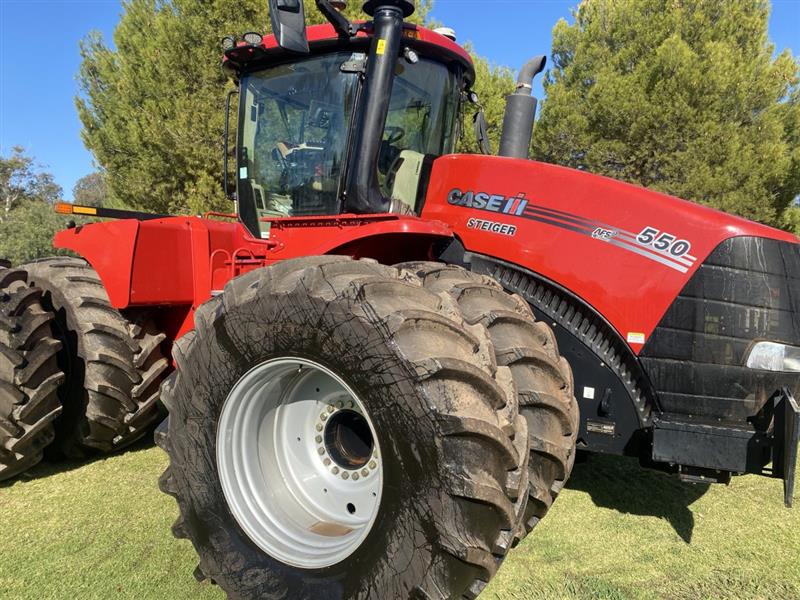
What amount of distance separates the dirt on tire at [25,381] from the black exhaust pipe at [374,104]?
1982mm

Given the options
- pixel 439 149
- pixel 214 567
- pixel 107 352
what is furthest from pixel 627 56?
pixel 214 567

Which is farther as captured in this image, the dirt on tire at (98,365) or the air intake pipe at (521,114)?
the air intake pipe at (521,114)

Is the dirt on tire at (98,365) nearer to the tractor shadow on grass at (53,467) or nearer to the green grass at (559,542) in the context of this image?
the tractor shadow on grass at (53,467)

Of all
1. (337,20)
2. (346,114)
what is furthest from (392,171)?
(337,20)

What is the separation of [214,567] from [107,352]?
180 cm

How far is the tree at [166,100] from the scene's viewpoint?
11.7 m

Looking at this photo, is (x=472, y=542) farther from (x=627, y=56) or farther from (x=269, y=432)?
(x=627, y=56)

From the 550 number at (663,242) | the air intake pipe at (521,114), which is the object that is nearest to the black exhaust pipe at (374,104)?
the air intake pipe at (521,114)

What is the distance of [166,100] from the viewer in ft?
39.2

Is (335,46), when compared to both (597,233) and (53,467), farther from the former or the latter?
(53,467)

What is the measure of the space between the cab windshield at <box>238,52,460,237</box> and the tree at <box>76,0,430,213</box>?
8639mm

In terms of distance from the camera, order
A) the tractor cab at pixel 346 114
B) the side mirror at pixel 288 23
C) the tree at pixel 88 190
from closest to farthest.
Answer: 1. the side mirror at pixel 288 23
2. the tractor cab at pixel 346 114
3. the tree at pixel 88 190

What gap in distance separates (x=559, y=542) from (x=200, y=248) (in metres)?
2.81

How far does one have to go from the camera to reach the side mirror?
8.25 feet
